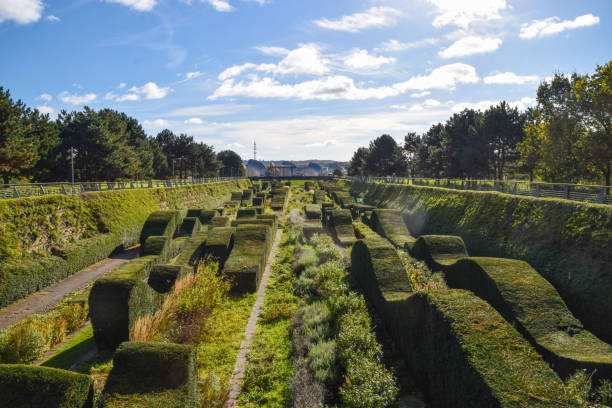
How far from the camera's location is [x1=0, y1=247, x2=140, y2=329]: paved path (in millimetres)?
12070

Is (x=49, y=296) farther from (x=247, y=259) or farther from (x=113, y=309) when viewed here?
(x=247, y=259)

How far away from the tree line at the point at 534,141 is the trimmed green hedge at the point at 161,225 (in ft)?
114

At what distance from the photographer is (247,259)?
48.0 feet

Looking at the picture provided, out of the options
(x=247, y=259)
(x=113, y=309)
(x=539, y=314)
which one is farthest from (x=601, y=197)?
(x=113, y=309)

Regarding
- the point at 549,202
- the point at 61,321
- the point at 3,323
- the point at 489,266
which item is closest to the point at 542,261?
the point at 549,202

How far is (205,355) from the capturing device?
332 inches

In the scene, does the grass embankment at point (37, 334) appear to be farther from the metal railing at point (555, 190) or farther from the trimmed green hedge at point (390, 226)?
the metal railing at point (555, 190)

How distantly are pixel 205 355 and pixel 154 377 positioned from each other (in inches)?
124

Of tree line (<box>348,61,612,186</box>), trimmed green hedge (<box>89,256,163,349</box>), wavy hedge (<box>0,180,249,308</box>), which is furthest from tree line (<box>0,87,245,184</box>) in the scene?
tree line (<box>348,61,612,186</box>)

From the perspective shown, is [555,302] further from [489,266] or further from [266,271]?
[266,271]

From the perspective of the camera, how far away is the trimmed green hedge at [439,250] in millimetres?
13234

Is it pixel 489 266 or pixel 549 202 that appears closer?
pixel 489 266

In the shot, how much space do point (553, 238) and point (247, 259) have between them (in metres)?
13.1

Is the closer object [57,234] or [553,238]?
[553,238]
